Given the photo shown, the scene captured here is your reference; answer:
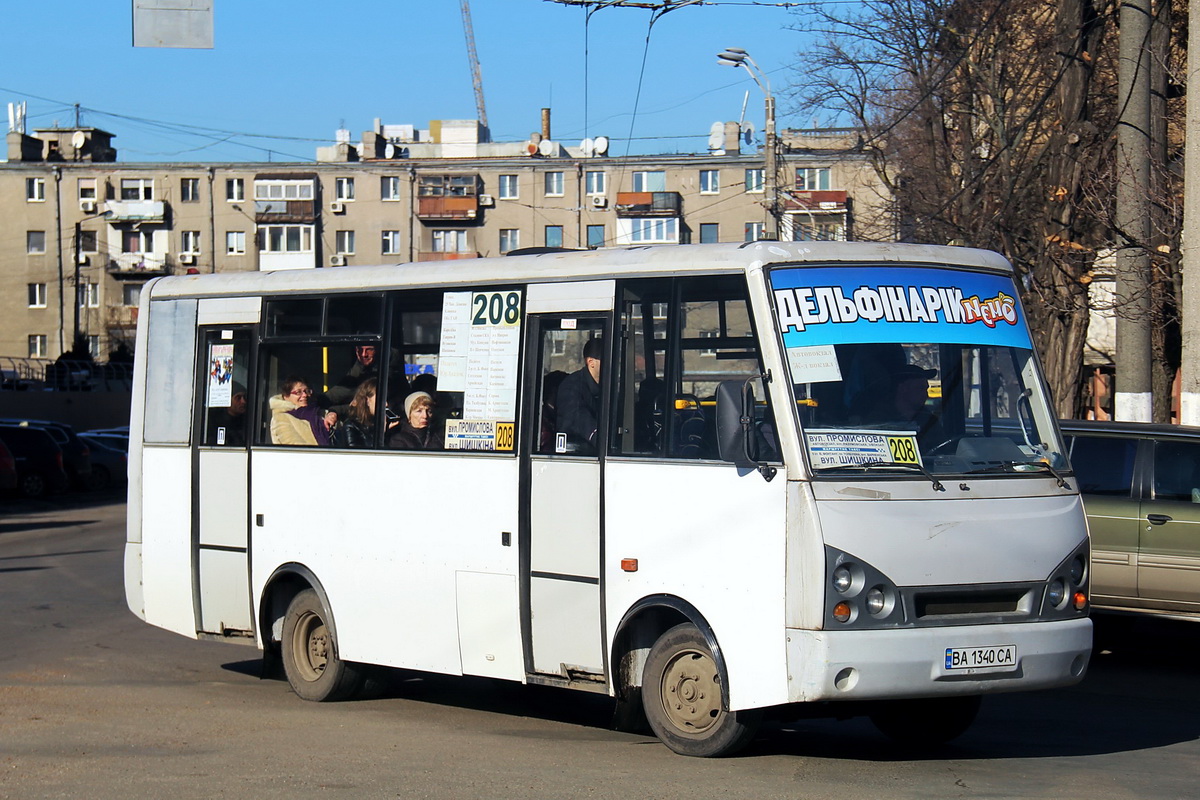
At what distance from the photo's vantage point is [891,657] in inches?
272

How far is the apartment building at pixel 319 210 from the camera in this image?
7769 centimetres

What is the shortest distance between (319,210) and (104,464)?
42260 millimetres

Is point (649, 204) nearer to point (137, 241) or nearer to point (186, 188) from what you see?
point (186, 188)

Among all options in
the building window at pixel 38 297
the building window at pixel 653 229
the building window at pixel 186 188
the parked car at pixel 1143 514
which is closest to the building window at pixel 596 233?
the building window at pixel 653 229

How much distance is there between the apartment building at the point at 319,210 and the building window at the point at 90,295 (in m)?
0.11

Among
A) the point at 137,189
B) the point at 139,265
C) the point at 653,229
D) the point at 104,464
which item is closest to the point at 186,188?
the point at 137,189

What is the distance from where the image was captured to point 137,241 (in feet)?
265

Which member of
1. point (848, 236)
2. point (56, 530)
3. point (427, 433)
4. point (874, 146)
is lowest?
point (56, 530)

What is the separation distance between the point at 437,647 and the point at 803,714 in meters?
2.53

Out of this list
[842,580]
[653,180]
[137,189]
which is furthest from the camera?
[137,189]

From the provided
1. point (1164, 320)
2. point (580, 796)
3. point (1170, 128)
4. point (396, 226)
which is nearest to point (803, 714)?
point (580, 796)

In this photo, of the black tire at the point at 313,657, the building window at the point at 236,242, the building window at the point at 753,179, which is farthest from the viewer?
the building window at the point at 236,242

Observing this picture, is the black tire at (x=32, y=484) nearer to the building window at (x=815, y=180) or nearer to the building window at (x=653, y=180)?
the building window at (x=815, y=180)

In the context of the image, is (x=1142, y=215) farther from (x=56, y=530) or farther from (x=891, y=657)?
(x=56, y=530)
